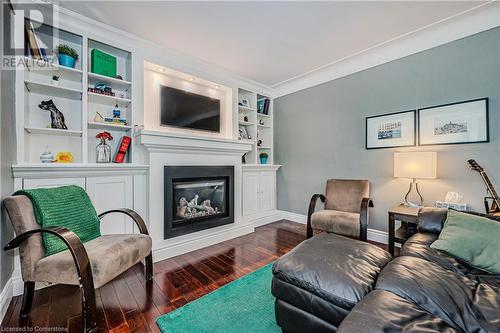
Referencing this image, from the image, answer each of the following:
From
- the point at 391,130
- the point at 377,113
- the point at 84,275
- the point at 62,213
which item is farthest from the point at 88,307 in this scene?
the point at 377,113

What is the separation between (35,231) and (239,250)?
1942mm

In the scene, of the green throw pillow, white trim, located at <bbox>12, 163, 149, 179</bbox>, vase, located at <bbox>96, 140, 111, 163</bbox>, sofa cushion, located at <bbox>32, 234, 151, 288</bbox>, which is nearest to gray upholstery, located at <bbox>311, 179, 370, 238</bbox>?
the green throw pillow

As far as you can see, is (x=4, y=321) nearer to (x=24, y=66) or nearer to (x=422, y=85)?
(x=24, y=66)

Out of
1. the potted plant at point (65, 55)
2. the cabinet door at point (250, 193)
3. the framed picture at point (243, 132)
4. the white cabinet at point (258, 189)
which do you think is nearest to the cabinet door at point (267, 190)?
the white cabinet at point (258, 189)

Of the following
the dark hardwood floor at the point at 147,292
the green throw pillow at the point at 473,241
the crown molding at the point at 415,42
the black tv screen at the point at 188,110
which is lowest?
the dark hardwood floor at the point at 147,292

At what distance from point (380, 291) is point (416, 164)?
1876mm

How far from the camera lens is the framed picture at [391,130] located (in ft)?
8.54

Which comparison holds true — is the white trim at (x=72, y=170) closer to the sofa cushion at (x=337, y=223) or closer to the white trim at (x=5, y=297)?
the white trim at (x=5, y=297)

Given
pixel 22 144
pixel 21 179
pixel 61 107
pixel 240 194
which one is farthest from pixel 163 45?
pixel 240 194

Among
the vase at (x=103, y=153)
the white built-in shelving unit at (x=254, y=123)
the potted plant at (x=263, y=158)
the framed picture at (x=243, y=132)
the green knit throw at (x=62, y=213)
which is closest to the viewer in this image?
the green knit throw at (x=62, y=213)

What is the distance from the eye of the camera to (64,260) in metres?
1.41

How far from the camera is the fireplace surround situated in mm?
2549

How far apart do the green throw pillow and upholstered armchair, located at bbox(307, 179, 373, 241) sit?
97cm

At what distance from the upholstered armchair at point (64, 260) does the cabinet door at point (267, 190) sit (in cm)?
257
